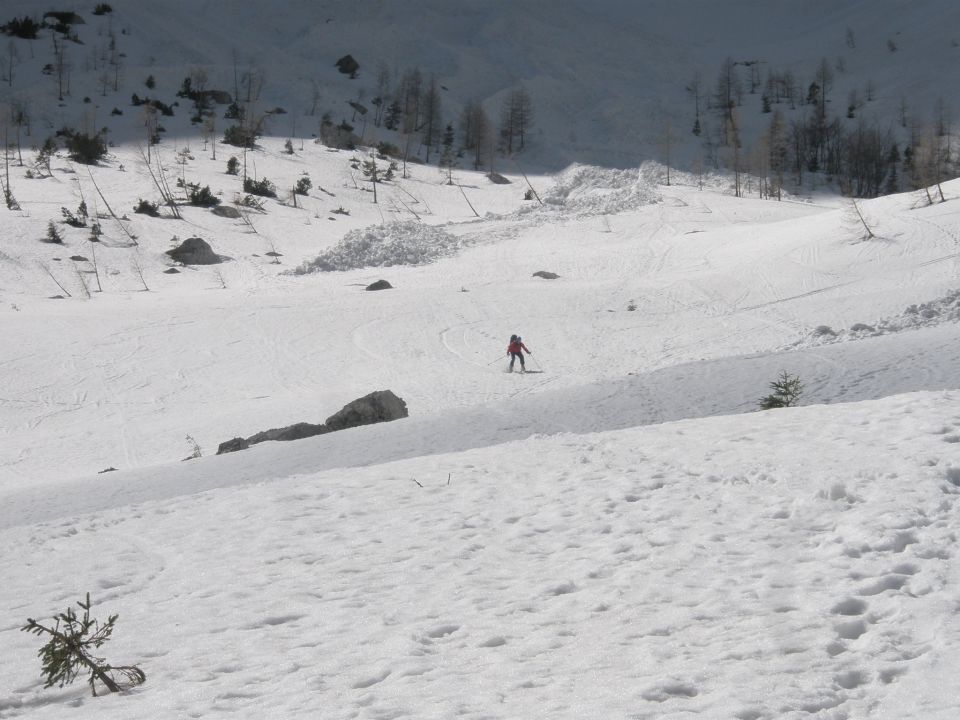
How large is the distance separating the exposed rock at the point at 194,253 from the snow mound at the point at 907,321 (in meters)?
26.7

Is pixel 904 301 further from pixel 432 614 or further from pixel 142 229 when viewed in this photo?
pixel 142 229

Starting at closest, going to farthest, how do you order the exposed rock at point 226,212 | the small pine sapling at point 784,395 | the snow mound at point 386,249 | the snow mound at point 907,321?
the small pine sapling at point 784,395 < the snow mound at point 907,321 < the snow mound at point 386,249 < the exposed rock at point 226,212

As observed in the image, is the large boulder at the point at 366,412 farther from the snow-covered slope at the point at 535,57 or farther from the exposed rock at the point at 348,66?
the exposed rock at the point at 348,66

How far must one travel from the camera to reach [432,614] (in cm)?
566

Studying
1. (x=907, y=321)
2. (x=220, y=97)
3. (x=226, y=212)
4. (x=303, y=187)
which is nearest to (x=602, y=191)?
(x=303, y=187)

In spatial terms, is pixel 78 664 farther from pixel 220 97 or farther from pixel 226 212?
pixel 220 97

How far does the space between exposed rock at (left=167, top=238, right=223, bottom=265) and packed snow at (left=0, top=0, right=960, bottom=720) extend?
794 millimetres

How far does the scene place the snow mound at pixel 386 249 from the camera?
3550 cm

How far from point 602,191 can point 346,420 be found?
3948 cm

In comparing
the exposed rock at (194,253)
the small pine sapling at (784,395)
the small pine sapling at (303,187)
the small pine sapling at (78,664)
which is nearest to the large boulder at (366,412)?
the small pine sapling at (784,395)

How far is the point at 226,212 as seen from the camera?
147 ft

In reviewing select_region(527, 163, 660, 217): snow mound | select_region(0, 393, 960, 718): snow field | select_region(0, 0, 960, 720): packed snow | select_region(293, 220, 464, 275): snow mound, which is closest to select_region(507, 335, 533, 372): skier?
select_region(0, 0, 960, 720): packed snow

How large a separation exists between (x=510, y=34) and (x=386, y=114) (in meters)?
31.4

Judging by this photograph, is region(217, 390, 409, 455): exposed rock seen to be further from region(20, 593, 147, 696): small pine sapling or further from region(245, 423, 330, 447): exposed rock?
region(20, 593, 147, 696): small pine sapling
